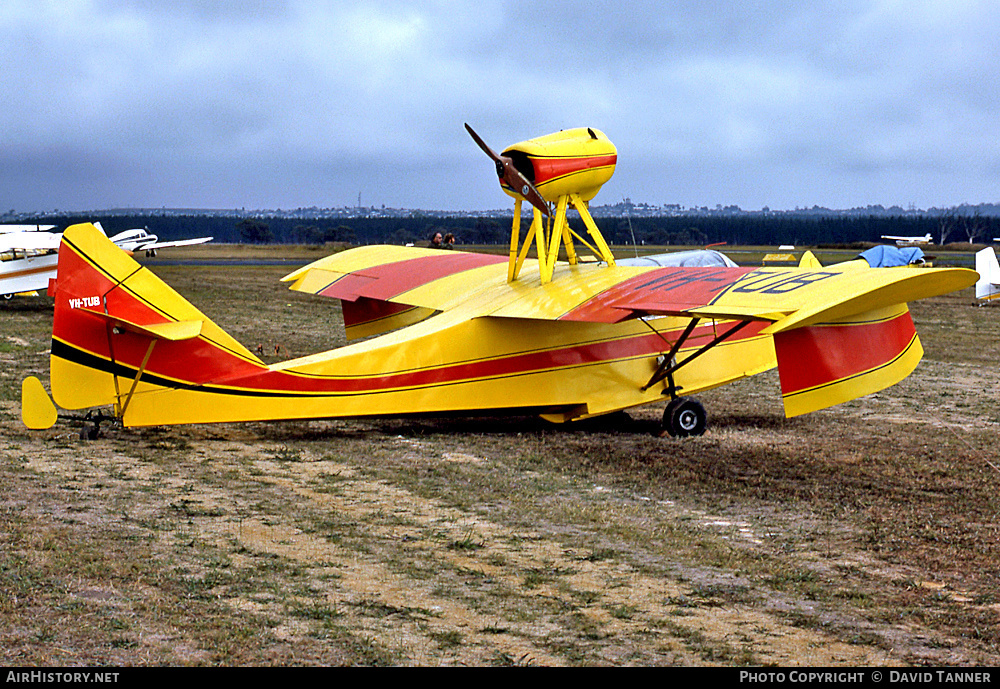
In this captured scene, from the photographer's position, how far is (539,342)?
12648 mm

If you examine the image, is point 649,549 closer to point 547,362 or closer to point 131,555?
point 131,555

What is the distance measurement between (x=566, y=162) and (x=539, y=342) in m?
2.39

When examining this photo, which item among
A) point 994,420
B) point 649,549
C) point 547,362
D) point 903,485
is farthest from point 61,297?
point 994,420

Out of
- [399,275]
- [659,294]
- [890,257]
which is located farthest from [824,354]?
[890,257]

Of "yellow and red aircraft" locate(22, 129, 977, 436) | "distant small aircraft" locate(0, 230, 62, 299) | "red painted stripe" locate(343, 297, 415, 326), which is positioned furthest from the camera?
"distant small aircraft" locate(0, 230, 62, 299)

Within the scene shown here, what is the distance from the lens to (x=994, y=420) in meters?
14.5

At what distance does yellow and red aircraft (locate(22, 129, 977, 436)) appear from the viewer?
9.66m

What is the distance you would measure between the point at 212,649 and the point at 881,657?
390 cm

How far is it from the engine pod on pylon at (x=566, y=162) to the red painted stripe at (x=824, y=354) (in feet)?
14.4

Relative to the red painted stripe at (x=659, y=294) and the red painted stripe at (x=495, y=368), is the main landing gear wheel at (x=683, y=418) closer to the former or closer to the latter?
the red painted stripe at (x=495, y=368)

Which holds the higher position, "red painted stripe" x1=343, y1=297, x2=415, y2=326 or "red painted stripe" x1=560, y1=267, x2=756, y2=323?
"red painted stripe" x1=560, y1=267, x2=756, y2=323

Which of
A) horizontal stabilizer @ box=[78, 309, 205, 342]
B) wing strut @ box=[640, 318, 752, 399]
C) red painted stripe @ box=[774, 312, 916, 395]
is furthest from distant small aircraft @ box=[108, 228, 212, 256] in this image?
red painted stripe @ box=[774, 312, 916, 395]

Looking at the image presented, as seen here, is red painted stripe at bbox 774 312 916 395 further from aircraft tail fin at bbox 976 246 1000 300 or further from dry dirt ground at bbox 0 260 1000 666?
aircraft tail fin at bbox 976 246 1000 300

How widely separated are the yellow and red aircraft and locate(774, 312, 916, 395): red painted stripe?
15mm
